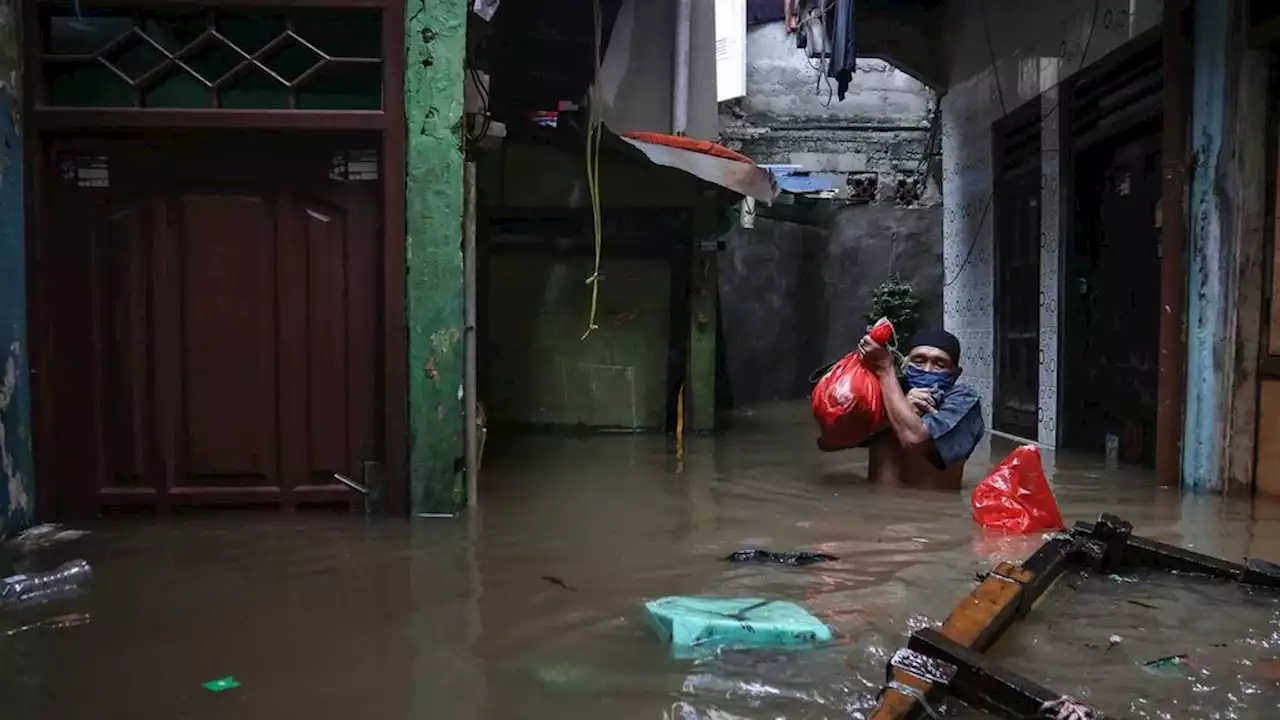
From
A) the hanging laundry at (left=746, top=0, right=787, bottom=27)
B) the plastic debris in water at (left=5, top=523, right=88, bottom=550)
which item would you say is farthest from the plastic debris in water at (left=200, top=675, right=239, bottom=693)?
the hanging laundry at (left=746, top=0, right=787, bottom=27)

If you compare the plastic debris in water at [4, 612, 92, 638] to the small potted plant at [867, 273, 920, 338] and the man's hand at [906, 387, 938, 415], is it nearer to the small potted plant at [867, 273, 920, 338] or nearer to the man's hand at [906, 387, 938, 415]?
the man's hand at [906, 387, 938, 415]

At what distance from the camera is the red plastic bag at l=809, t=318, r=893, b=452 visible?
5.34 meters

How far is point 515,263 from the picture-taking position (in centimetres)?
898

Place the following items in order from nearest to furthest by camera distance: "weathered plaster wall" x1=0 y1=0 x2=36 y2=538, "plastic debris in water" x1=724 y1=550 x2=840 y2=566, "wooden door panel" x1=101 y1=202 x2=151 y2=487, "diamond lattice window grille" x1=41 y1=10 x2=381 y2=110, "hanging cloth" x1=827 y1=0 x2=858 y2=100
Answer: "plastic debris in water" x1=724 y1=550 x2=840 y2=566, "weathered plaster wall" x1=0 y1=0 x2=36 y2=538, "diamond lattice window grille" x1=41 y1=10 x2=381 y2=110, "wooden door panel" x1=101 y1=202 x2=151 y2=487, "hanging cloth" x1=827 y1=0 x2=858 y2=100

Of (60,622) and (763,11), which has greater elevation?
(763,11)

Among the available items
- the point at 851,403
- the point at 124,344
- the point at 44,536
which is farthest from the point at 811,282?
the point at 44,536

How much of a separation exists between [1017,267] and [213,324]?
6.60m

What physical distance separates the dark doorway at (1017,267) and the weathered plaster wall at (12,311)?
711cm

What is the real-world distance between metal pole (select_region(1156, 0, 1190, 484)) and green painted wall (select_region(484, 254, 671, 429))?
4.37 m

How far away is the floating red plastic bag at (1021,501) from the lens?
4.44 metres

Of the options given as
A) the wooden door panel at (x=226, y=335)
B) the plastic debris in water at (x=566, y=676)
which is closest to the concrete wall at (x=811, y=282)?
the wooden door panel at (x=226, y=335)

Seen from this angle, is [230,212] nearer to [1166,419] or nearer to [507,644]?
[507,644]

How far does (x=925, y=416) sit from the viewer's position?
17.5 feet

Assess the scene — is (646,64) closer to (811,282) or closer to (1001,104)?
(1001,104)
